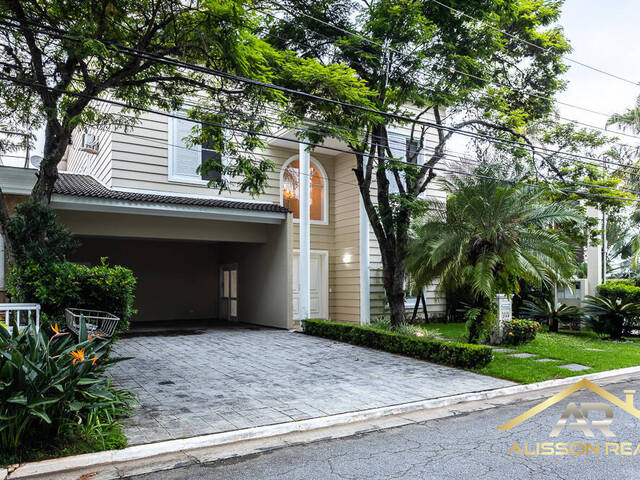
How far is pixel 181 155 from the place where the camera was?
13.9 m

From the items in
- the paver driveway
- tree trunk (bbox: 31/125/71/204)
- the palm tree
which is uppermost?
tree trunk (bbox: 31/125/71/204)

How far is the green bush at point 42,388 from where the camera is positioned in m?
4.27

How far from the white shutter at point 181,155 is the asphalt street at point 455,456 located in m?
10.5

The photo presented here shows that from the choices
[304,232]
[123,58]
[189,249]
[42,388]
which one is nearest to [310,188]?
[304,232]

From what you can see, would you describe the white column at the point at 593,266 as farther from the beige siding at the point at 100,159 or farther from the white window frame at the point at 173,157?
the beige siding at the point at 100,159

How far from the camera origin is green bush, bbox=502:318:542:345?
11.6 metres

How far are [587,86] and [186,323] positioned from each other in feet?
50.7

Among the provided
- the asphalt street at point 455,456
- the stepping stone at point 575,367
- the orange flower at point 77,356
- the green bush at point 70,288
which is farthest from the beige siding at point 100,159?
the stepping stone at point 575,367

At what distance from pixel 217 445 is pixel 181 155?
34.7ft

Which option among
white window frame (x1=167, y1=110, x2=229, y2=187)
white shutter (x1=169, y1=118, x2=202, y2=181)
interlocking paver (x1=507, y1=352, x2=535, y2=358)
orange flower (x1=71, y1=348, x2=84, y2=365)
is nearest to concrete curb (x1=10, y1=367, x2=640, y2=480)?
orange flower (x1=71, y1=348, x2=84, y2=365)

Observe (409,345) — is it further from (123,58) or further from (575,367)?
(123,58)

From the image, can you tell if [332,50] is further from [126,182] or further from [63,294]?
[63,294]

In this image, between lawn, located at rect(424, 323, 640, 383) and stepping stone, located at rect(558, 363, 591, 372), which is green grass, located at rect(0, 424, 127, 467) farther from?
stepping stone, located at rect(558, 363, 591, 372)
